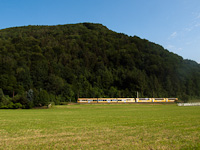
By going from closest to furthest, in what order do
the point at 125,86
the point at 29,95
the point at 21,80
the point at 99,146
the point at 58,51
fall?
the point at 99,146 < the point at 29,95 < the point at 21,80 < the point at 125,86 < the point at 58,51

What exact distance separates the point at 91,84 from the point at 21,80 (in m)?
38.5

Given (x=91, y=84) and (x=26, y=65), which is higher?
(x=26, y=65)

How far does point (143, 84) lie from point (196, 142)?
102602mm

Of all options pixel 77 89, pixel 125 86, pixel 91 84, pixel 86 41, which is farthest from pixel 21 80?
pixel 86 41

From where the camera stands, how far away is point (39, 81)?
97312mm

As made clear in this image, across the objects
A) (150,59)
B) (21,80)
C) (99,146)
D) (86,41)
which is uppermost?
(86,41)

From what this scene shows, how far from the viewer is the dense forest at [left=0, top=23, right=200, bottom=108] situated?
306 feet

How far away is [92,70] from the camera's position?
128250 millimetres

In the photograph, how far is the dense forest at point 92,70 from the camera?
93375 millimetres

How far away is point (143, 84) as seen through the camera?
108250 millimetres

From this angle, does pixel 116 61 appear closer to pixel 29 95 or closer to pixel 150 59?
pixel 150 59

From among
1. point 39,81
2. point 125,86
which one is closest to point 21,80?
point 39,81

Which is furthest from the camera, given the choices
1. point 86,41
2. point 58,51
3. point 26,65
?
point 86,41

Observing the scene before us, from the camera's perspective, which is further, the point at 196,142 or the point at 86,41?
the point at 86,41
